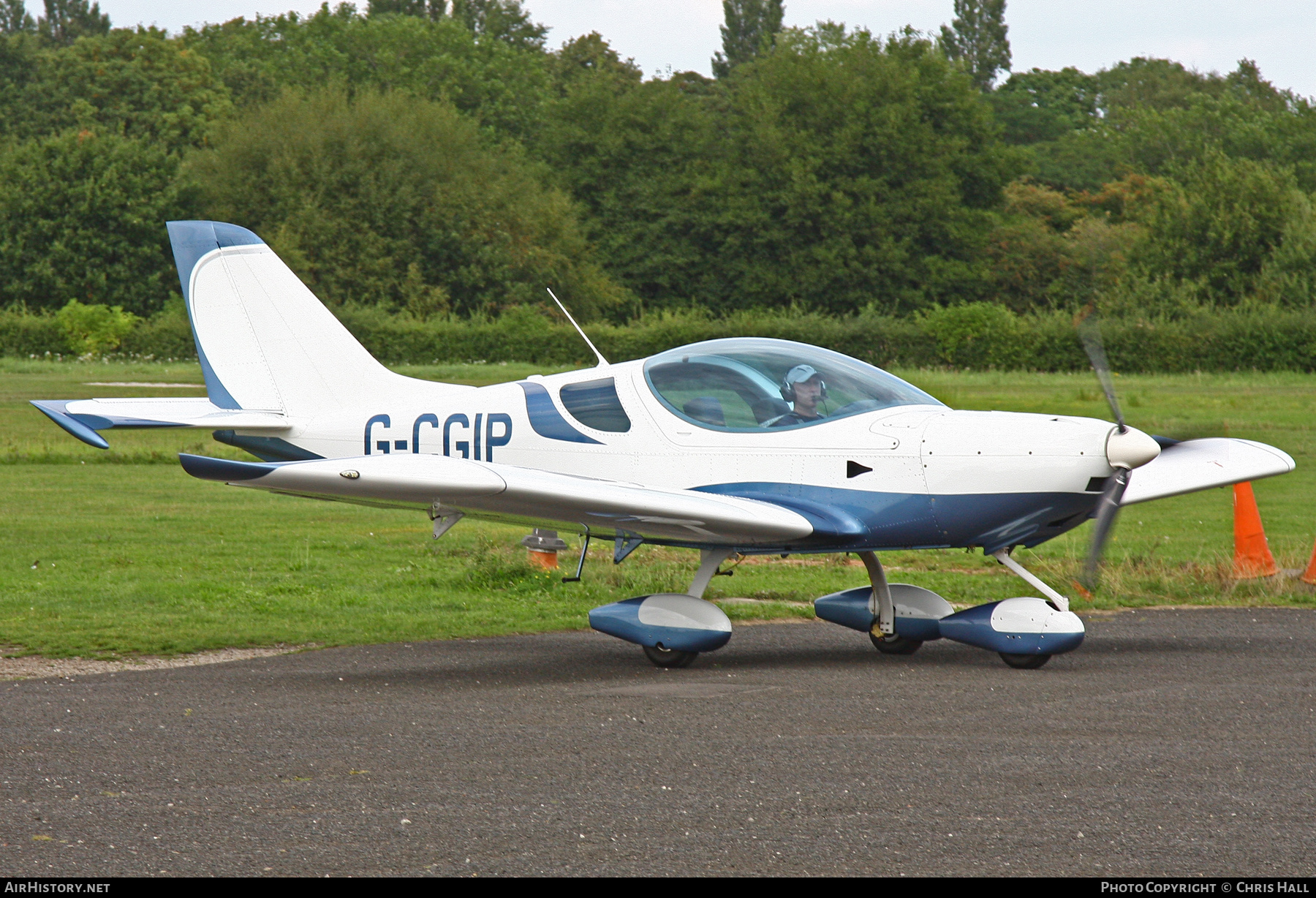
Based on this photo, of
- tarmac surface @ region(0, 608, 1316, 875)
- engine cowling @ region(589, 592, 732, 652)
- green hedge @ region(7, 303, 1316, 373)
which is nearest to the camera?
tarmac surface @ region(0, 608, 1316, 875)

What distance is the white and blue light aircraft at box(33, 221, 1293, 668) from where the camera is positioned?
27.8 ft

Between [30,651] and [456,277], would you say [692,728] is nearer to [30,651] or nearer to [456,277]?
[30,651]

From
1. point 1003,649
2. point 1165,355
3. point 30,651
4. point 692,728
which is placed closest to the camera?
point 692,728

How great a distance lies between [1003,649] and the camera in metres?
8.79

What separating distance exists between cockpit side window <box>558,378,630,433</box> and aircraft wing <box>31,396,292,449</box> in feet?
8.02

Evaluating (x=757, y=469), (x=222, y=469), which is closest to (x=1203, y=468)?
(x=757, y=469)

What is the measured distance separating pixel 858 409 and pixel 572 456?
193cm

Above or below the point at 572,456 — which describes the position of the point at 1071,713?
Result: below

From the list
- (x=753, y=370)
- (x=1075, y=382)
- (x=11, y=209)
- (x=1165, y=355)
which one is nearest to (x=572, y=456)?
(x=753, y=370)

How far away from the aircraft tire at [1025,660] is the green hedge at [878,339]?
40727mm

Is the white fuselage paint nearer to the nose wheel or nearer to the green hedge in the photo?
the nose wheel

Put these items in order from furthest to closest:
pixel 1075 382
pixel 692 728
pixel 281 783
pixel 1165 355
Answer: pixel 1165 355, pixel 1075 382, pixel 692 728, pixel 281 783

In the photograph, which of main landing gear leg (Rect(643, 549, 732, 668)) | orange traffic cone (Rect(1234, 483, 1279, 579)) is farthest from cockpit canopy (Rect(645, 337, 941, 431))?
orange traffic cone (Rect(1234, 483, 1279, 579))

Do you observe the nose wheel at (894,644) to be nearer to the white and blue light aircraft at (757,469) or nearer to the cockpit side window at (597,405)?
the white and blue light aircraft at (757,469)
